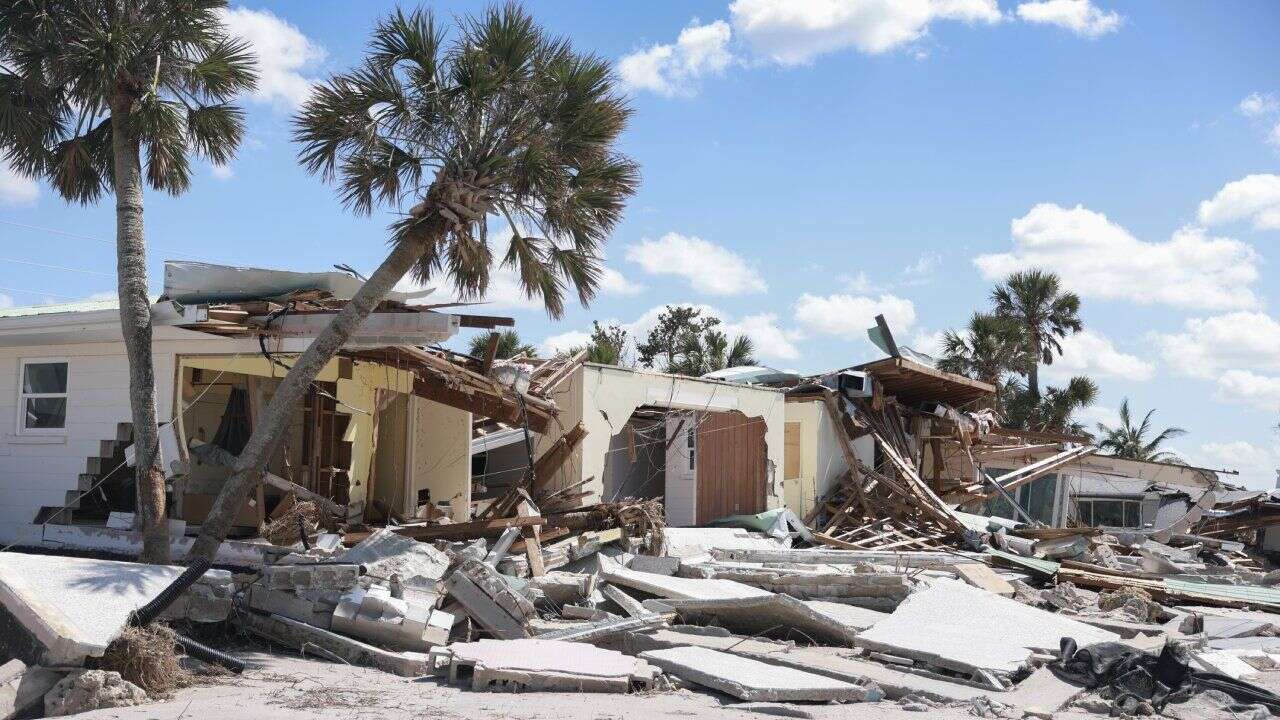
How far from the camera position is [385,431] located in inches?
681

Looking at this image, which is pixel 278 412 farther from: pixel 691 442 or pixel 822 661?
pixel 691 442

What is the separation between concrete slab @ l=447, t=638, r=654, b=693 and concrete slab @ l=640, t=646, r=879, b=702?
376 mm

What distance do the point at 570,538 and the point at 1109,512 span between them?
25690 mm

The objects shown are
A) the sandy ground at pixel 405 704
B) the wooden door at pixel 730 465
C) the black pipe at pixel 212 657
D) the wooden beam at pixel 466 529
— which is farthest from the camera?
the wooden door at pixel 730 465

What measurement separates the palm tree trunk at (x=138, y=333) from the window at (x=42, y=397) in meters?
5.09

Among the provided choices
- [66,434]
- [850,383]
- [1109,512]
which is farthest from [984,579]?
[1109,512]

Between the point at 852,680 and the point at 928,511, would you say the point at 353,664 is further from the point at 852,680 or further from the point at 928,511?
the point at 928,511

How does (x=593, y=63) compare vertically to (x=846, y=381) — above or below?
above

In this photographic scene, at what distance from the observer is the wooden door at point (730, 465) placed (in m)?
20.8

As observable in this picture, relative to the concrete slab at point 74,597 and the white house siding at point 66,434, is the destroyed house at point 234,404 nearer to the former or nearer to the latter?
the white house siding at point 66,434

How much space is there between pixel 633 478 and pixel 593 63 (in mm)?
12008

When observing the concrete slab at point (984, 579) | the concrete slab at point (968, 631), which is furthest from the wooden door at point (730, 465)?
the concrete slab at point (968, 631)

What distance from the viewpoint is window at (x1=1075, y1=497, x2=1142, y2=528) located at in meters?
33.5

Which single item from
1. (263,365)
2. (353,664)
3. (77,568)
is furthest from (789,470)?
(77,568)
